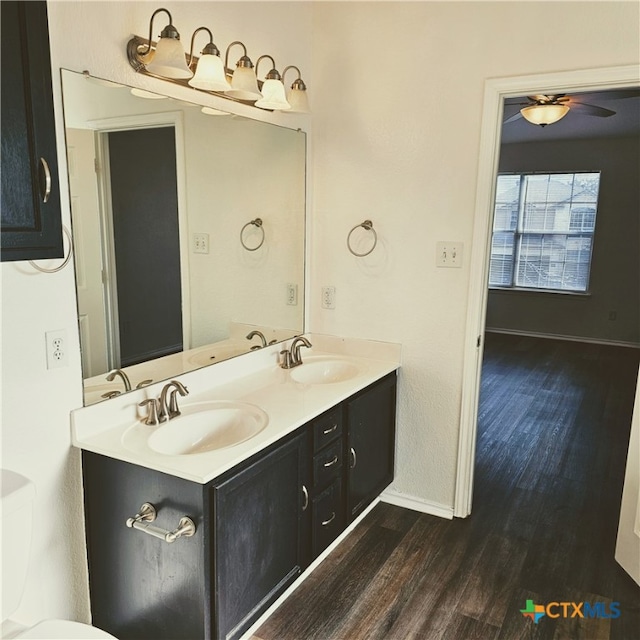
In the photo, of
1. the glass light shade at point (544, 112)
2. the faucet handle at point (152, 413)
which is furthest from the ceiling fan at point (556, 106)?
the faucet handle at point (152, 413)

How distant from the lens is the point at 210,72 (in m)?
1.99

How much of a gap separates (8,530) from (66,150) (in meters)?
1.07

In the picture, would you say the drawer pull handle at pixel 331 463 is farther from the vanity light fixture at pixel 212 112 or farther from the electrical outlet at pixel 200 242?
the vanity light fixture at pixel 212 112

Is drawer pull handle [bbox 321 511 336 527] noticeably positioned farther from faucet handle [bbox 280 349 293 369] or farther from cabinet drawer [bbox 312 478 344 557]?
faucet handle [bbox 280 349 293 369]

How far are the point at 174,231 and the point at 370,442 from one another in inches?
50.6

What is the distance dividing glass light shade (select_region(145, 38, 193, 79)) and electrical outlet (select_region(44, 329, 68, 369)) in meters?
0.92

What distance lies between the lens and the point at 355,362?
2.79m

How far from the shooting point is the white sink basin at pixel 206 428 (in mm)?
1888

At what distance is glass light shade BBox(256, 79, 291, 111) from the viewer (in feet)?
7.61

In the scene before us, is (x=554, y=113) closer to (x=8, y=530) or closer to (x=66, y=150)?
(x=66, y=150)

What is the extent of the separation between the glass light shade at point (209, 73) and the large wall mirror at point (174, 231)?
0.42ft

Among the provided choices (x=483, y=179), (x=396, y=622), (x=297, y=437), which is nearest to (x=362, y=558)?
(x=396, y=622)

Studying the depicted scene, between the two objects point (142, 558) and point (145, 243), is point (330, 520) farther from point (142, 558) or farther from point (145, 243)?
point (145, 243)

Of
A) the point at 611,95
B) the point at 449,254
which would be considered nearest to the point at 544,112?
the point at 611,95
